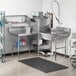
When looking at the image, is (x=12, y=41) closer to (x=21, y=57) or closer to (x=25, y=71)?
(x=21, y=57)

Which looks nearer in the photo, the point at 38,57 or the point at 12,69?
the point at 12,69

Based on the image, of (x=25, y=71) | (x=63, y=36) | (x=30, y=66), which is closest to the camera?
(x=25, y=71)

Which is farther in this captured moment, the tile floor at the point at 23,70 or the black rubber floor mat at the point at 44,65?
the black rubber floor mat at the point at 44,65

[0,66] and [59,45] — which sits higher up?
[59,45]

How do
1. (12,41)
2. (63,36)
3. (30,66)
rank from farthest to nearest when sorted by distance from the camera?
(12,41), (63,36), (30,66)

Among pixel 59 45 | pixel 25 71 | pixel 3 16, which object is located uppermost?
pixel 3 16

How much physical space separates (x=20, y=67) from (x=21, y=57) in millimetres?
1092

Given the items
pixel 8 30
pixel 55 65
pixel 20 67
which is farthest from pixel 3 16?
pixel 55 65

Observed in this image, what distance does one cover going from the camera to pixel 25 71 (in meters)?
5.03

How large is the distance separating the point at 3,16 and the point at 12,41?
90cm

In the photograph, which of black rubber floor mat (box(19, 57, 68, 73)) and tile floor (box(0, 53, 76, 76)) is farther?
black rubber floor mat (box(19, 57, 68, 73))

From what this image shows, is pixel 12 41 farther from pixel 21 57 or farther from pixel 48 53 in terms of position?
pixel 48 53

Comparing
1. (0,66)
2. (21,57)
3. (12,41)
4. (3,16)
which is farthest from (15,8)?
(0,66)

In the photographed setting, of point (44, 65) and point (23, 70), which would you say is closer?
point (23, 70)
